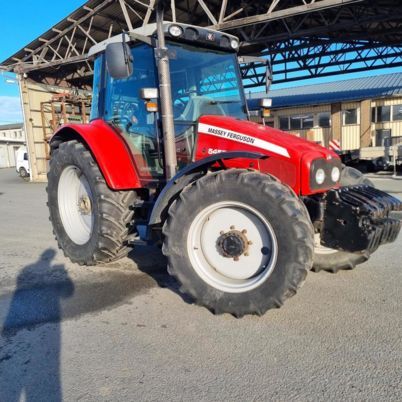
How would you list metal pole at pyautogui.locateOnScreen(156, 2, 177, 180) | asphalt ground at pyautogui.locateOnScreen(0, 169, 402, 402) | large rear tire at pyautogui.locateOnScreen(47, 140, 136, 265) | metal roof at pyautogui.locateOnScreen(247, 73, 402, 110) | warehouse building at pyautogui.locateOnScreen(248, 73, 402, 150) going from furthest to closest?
metal roof at pyautogui.locateOnScreen(247, 73, 402, 110) < warehouse building at pyautogui.locateOnScreen(248, 73, 402, 150) < large rear tire at pyautogui.locateOnScreen(47, 140, 136, 265) < metal pole at pyautogui.locateOnScreen(156, 2, 177, 180) < asphalt ground at pyautogui.locateOnScreen(0, 169, 402, 402)

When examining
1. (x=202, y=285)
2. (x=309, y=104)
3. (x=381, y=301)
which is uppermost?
(x=309, y=104)

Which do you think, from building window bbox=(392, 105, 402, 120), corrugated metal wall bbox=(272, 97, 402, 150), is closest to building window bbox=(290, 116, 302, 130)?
corrugated metal wall bbox=(272, 97, 402, 150)

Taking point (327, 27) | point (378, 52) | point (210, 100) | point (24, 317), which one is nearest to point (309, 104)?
point (378, 52)

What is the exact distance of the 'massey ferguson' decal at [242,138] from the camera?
3137 mm

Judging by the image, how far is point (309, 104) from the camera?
69.3 ft

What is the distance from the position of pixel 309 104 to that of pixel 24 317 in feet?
67.0

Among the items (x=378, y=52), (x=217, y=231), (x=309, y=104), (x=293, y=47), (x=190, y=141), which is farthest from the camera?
(x=309, y=104)

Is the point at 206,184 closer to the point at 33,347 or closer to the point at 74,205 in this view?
the point at 33,347

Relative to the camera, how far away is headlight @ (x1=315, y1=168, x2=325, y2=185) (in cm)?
314

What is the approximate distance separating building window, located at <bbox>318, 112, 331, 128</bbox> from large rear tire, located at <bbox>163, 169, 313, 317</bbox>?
64.2 feet

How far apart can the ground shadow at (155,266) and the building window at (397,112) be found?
19.1m

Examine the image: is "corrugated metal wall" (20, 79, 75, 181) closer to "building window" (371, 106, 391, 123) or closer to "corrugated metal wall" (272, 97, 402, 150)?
"corrugated metal wall" (272, 97, 402, 150)

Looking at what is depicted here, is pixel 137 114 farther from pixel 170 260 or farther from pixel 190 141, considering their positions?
pixel 170 260

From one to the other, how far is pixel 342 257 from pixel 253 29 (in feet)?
36.4
